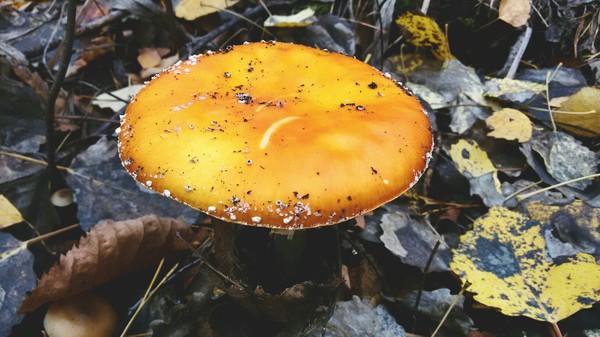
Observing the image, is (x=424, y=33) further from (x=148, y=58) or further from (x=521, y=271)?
(x=148, y=58)

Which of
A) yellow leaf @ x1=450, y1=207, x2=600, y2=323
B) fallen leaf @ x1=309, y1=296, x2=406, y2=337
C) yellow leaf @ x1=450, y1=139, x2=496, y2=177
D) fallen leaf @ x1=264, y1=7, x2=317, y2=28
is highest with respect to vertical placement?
fallen leaf @ x1=264, y1=7, x2=317, y2=28

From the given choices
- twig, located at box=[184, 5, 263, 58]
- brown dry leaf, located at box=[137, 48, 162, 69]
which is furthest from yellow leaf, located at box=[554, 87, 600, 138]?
brown dry leaf, located at box=[137, 48, 162, 69]

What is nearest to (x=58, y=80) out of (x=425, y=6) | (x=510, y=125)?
(x=425, y=6)

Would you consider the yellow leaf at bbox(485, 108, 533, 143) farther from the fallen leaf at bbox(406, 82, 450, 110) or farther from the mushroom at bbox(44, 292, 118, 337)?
the mushroom at bbox(44, 292, 118, 337)

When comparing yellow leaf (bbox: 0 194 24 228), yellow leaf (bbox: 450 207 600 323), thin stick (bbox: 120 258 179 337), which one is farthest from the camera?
yellow leaf (bbox: 0 194 24 228)

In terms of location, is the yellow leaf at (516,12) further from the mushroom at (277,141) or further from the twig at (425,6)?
the mushroom at (277,141)

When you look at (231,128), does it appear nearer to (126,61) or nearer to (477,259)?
(477,259)
